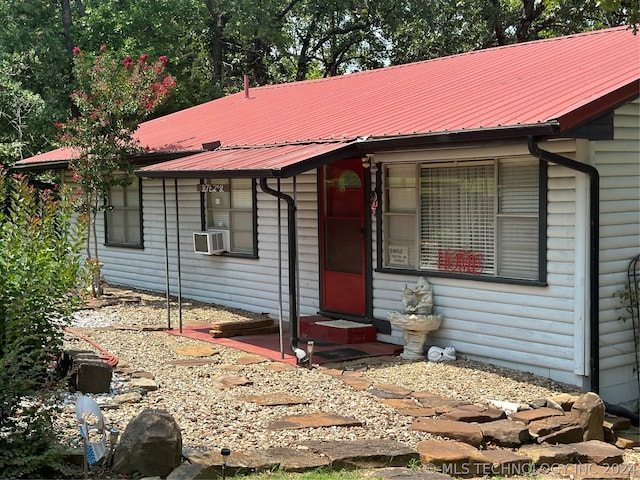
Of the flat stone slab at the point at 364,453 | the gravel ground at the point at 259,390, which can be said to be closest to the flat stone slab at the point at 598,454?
the gravel ground at the point at 259,390

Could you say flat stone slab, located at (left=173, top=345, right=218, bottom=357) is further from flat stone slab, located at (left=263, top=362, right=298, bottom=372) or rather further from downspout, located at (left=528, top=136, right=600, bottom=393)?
downspout, located at (left=528, top=136, right=600, bottom=393)

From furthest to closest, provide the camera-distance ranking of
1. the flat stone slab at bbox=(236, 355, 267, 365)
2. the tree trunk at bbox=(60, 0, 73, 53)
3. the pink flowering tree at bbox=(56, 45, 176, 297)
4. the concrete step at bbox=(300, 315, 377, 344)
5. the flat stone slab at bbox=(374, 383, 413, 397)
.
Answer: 1. the tree trunk at bbox=(60, 0, 73, 53)
2. the pink flowering tree at bbox=(56, 45, 176, 297)
3. the concrete step at bbox=(300, 315, 377, 344)
4. the flat stone slab at bbox=(236, 355, 267, 365)
5. the flat stone slab at bbox=(374, 383, 413, 397)

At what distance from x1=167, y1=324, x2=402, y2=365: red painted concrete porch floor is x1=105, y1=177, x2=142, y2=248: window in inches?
185

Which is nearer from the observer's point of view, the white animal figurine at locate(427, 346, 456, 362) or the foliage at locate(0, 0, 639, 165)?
the white animal figurine at locate(427, 346, 456, 362)

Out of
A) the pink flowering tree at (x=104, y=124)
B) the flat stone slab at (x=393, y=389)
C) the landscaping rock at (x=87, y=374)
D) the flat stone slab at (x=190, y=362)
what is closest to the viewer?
the landscaping rock at (x=87, y=374)

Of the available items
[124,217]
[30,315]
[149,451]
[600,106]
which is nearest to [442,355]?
[600,106]

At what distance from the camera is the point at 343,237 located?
10.4 meters

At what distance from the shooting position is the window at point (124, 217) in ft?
48.5

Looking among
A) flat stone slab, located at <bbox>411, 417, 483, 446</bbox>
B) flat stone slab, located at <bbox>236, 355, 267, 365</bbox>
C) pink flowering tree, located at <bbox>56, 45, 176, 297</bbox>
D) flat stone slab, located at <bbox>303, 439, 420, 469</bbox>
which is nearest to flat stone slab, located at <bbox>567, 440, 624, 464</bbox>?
flat stone slab, located at <bbox>411, 417, 483, 446</bbox>

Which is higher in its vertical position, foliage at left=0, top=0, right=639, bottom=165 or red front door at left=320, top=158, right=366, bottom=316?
foliage at left=0, top=0, right=639, bottom=165

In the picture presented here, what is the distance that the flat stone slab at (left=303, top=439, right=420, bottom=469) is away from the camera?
17.6 ft

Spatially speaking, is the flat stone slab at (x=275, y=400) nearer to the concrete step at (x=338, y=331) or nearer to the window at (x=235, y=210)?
the concrete step at (x=338, y=331)

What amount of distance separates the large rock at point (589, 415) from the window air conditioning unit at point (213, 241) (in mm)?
6906

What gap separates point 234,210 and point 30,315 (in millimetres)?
7418
